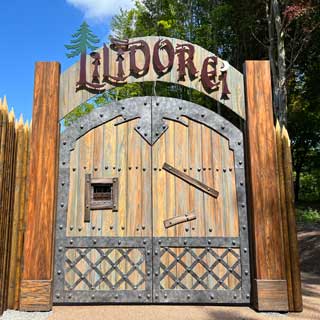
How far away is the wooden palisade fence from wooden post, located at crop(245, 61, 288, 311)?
2.86m

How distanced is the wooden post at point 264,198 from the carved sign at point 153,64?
0.47 m

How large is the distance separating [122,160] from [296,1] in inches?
457

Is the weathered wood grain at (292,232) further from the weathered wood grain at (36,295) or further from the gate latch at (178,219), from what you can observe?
the weathered wood grain at (36,295)

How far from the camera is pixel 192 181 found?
15.2 ft

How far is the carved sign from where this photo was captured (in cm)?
479

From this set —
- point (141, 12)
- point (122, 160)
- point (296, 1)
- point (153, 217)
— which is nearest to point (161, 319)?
point (153, 217)

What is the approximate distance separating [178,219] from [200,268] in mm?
672

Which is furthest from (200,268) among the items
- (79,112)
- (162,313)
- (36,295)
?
(79,112)

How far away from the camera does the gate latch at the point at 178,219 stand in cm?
451

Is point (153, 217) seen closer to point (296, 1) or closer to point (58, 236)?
point (58, 236)

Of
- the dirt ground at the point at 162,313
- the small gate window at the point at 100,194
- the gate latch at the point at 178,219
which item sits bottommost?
the dirt ground at the point at 162,313

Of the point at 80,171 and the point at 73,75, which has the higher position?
the point at 73,75

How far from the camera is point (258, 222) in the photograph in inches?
172

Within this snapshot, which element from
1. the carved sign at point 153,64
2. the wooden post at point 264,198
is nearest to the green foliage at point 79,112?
the carved sign at point 153,64
